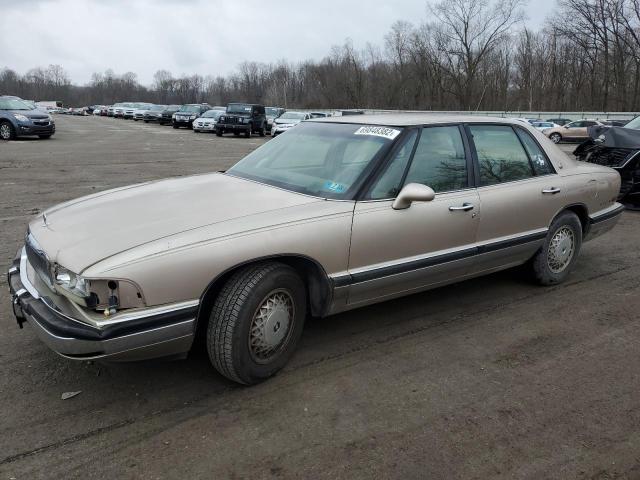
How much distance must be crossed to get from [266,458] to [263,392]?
569 millimetres

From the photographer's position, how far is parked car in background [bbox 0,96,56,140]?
62.6ft

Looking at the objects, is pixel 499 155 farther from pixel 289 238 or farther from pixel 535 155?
pixel 289 238

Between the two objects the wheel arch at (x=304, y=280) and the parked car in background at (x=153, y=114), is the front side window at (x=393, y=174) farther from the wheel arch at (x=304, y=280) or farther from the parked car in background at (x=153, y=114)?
the parked car in background at (x=153, y=114)

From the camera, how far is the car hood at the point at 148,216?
2.69 m

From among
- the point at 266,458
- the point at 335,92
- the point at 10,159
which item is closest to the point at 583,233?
the point at 266,458

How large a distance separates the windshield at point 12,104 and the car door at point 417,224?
2013cm

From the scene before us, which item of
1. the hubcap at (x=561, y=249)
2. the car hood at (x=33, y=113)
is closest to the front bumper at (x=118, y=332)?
the hubcap at (x=561, y=249)

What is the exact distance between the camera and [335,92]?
81812mm

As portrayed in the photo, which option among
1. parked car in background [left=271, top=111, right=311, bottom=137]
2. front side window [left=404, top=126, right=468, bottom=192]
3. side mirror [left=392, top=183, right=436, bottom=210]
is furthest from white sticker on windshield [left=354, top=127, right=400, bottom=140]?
parked car in background [left=271, top=111, right=311, bottom=137]

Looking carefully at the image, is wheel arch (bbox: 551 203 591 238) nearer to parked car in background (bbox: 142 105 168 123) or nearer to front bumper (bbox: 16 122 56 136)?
front bumper (bbox: 16 122 56 136)

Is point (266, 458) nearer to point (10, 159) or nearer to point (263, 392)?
point (263, 392)

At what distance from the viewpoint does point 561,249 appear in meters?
4.73

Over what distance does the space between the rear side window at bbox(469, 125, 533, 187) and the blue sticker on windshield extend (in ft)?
4.10

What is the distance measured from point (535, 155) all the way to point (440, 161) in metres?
1.22
